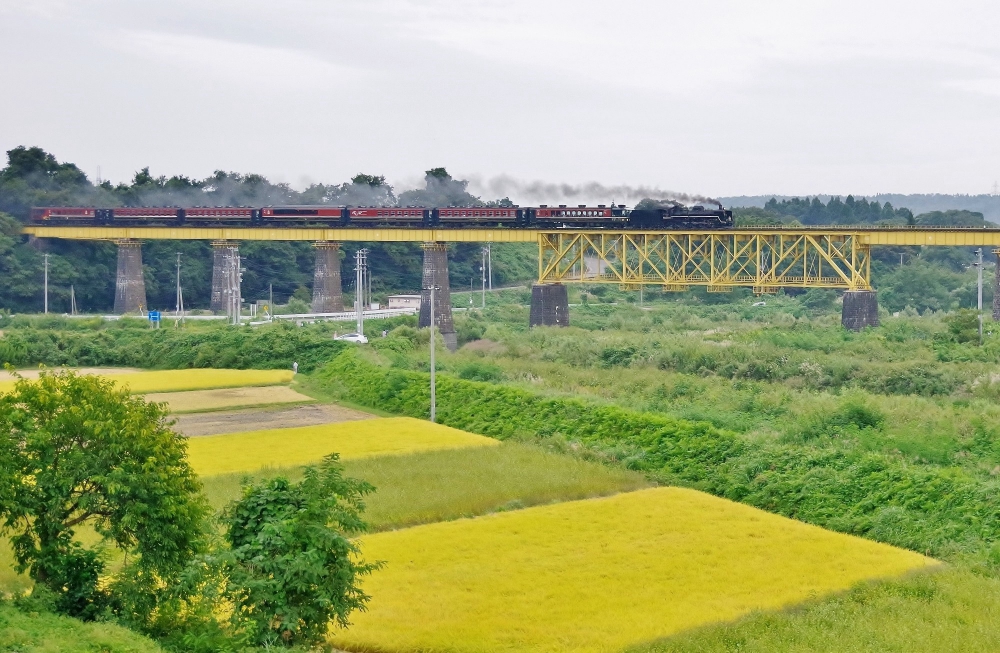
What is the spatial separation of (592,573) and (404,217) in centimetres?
5958

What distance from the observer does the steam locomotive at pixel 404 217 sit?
74.9 metres

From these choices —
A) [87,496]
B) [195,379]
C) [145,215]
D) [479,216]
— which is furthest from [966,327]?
[145,215]

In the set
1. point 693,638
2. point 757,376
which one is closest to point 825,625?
point 693,638

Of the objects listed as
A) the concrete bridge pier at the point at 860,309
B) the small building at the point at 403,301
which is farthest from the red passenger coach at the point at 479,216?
the small building at the point at 403,301

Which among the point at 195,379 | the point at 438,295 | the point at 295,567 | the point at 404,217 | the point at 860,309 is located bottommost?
the point at 195,379

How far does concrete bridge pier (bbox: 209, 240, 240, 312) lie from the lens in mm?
90688

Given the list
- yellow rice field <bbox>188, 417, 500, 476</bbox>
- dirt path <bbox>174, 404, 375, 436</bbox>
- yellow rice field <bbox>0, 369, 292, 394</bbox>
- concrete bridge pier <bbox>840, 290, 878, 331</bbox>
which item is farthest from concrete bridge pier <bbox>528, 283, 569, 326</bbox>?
yellow rice field <bbox>188, 417, 500, 476</bbox>

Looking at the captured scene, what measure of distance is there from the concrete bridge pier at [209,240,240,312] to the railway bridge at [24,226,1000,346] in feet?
0.36

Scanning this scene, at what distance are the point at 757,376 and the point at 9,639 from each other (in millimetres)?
42257

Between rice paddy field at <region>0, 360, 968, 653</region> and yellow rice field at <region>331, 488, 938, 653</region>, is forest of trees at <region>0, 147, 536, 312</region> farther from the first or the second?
yellow rice field at <region>331, 488, 938, 653</region>

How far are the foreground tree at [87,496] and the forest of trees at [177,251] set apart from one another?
252 feet

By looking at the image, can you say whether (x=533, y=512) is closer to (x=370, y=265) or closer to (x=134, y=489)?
(x=134, y=489)

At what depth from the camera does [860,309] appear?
69125 mm

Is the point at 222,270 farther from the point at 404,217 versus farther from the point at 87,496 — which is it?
the point at 87,496
